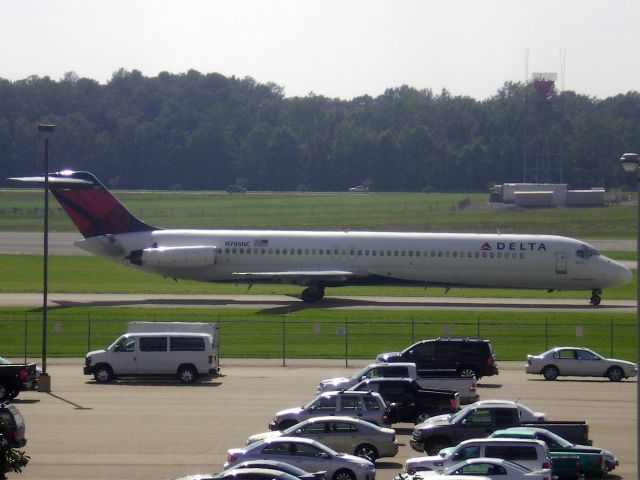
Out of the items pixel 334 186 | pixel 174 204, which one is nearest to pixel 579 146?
pixel 334 186

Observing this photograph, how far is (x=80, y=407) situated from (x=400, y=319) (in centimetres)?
1877

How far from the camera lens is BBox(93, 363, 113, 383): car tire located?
3300 centimetres

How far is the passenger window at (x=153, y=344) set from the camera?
33188 mm

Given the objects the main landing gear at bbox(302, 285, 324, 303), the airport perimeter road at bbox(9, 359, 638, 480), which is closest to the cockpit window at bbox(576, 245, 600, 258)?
the main landing gear at bbox(302, 285, 324, 303)

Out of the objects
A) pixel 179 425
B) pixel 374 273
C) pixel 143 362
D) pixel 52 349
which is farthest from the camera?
pixel 374 273

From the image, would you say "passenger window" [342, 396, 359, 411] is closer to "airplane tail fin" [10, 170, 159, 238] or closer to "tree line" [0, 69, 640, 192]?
"airplane tail fin" [10, 170, 159, 238]

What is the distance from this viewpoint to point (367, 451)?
2238 centimetres

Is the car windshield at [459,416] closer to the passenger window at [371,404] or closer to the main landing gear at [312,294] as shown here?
the passenger window at [371,404]

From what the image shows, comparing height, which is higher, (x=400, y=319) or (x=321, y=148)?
(x=321, y=148)

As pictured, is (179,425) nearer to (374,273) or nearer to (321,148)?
(374,273)

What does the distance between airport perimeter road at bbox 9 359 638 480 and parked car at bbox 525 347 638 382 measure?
1.16 feet

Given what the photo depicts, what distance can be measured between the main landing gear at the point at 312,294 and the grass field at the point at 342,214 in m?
49.6

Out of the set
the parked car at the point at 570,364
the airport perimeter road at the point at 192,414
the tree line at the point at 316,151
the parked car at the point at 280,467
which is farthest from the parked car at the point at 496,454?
the tree line at the point at 316,151

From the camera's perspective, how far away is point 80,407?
28.5m
